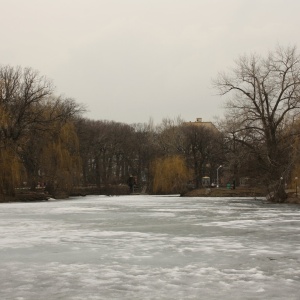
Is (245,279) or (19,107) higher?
(19,107)

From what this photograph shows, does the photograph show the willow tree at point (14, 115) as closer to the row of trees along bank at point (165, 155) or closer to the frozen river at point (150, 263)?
the row of trees along bank at point (165, 155)

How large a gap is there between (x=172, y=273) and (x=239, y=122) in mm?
27447

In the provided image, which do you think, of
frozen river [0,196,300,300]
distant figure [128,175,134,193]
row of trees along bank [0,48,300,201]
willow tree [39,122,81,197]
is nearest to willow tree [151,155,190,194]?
row of trees along bank [0,48,300,201]

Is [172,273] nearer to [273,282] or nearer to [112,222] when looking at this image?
[273,282]

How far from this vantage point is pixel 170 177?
57094 mm

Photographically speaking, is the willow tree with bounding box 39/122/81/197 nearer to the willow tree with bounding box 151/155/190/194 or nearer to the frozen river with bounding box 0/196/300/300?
the willow tree with bounding box 151/155/190/194

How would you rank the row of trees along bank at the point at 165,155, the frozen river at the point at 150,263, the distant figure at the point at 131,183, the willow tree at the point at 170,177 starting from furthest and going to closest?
the distant figure at the point at 131,183 < the willow tree at the point at 170,177 < the row of trees along bank at the point at 165,155 < the frozen river at the point at 150,263

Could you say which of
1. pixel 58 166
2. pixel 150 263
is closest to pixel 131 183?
pixel 58 166

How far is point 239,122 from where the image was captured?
34.3 metres

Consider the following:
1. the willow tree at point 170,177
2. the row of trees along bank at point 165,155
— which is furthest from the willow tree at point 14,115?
the willow tree at point 170,177

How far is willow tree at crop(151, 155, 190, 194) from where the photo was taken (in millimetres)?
56906

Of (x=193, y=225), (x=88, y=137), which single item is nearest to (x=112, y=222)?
(x=193, y=225)

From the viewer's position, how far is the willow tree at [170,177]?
56.9m

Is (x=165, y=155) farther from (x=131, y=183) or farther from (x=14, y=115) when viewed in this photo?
(x=14, y=115)
